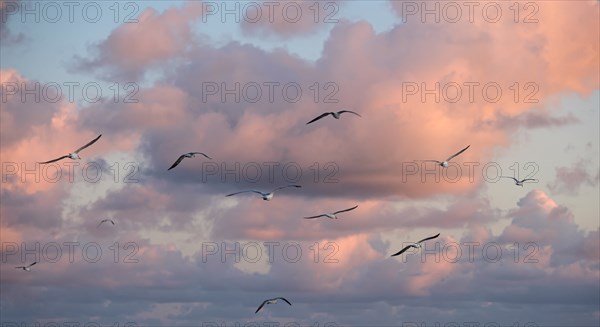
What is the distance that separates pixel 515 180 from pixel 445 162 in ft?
103

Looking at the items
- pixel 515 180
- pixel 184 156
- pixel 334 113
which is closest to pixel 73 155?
pixel 184 156

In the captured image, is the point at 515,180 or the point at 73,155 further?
the point at 515,180

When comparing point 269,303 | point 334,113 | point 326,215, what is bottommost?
point 269,303

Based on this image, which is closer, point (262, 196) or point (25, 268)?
point (262, 196)

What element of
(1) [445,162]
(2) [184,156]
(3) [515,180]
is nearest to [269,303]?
(2) [184,156]

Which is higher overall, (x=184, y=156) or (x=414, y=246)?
(x=184, y=156)

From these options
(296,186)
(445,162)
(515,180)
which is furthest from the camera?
(515,180)

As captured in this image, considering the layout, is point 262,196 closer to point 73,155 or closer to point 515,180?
point 73,155

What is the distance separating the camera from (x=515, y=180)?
163m

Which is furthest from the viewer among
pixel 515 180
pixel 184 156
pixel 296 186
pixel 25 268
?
pixel 25 268

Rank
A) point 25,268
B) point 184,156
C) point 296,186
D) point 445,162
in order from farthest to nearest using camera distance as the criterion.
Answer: point 25,268
point 445,162
point 184,156
point 296,186

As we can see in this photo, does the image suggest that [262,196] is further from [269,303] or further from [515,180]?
[515,180]

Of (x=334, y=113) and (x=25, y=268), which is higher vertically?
(x=334, y=113)

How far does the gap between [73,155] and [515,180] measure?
7465 cm
